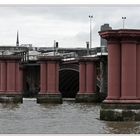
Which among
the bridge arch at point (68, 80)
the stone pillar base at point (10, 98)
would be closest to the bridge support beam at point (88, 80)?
the bridge arch at point (68, 80)

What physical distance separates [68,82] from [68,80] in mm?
1007

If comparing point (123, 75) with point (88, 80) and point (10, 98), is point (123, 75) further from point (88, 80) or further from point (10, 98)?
point (88, 80)

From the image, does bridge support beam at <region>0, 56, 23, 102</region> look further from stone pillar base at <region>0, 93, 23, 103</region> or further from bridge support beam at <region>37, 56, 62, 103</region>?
bridge support beam at <region>37, 56, 62, 103</region>

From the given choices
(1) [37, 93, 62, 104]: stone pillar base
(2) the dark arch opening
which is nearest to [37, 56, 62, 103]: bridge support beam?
(1) [37, 93, 62, 104]: stone pillar base

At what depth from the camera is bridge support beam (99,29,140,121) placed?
113 feet

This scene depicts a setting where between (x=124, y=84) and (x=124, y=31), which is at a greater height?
(x=124, y=31)

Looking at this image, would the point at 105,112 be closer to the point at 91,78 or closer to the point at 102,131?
the point at 102,131

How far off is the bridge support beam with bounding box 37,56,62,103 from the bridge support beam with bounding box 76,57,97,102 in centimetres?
603

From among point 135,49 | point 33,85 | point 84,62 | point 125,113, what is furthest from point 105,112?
point 33,85

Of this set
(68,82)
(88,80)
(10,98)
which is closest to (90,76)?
(88,80)

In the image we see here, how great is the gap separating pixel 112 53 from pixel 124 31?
56.7 inches

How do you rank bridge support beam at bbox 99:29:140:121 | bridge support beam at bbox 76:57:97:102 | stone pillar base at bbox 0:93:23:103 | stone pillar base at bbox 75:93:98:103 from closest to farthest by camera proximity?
bridge support beam at bbox 99:29:140:121
stone pillar base at bbox 0:93:23:103
stone pillar base at bbox 75:93:98:103
bridge support beam at bbox 76:57:97:102

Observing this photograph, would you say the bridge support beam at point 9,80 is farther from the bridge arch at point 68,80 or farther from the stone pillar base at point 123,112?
the stone pillar base at point 123,112

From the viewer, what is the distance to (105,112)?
3534cm
